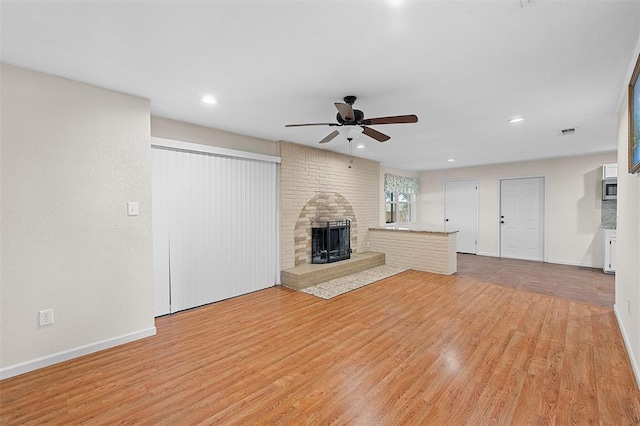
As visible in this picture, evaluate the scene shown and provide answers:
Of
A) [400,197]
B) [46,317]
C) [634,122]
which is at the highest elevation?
[634,122]

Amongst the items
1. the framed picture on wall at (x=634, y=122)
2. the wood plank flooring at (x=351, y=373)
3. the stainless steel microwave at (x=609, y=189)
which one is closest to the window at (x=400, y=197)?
the stainless steel microwave at (x=609, y=189)

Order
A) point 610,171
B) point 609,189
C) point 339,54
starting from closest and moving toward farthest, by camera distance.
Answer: point 339,54 < point 610,171 < point 609,189

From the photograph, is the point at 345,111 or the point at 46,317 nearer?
the point at 46,317

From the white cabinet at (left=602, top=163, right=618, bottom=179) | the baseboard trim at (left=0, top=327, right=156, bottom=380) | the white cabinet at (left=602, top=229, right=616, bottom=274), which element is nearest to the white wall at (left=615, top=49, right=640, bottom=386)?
the white cabinet at (left=602, top=229, right=616, bottom=274)

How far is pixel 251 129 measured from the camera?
389 cm

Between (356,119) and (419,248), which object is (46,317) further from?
(419,248)

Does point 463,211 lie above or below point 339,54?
below

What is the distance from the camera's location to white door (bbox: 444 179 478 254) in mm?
7367

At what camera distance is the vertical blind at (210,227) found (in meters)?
3.37

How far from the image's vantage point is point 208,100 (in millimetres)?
2859

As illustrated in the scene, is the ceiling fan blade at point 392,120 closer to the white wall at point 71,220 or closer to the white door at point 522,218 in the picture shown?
the white wall at point 71,220

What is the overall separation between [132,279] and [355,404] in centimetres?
232

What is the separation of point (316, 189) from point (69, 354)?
384cm

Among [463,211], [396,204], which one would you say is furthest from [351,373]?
[463,211]
